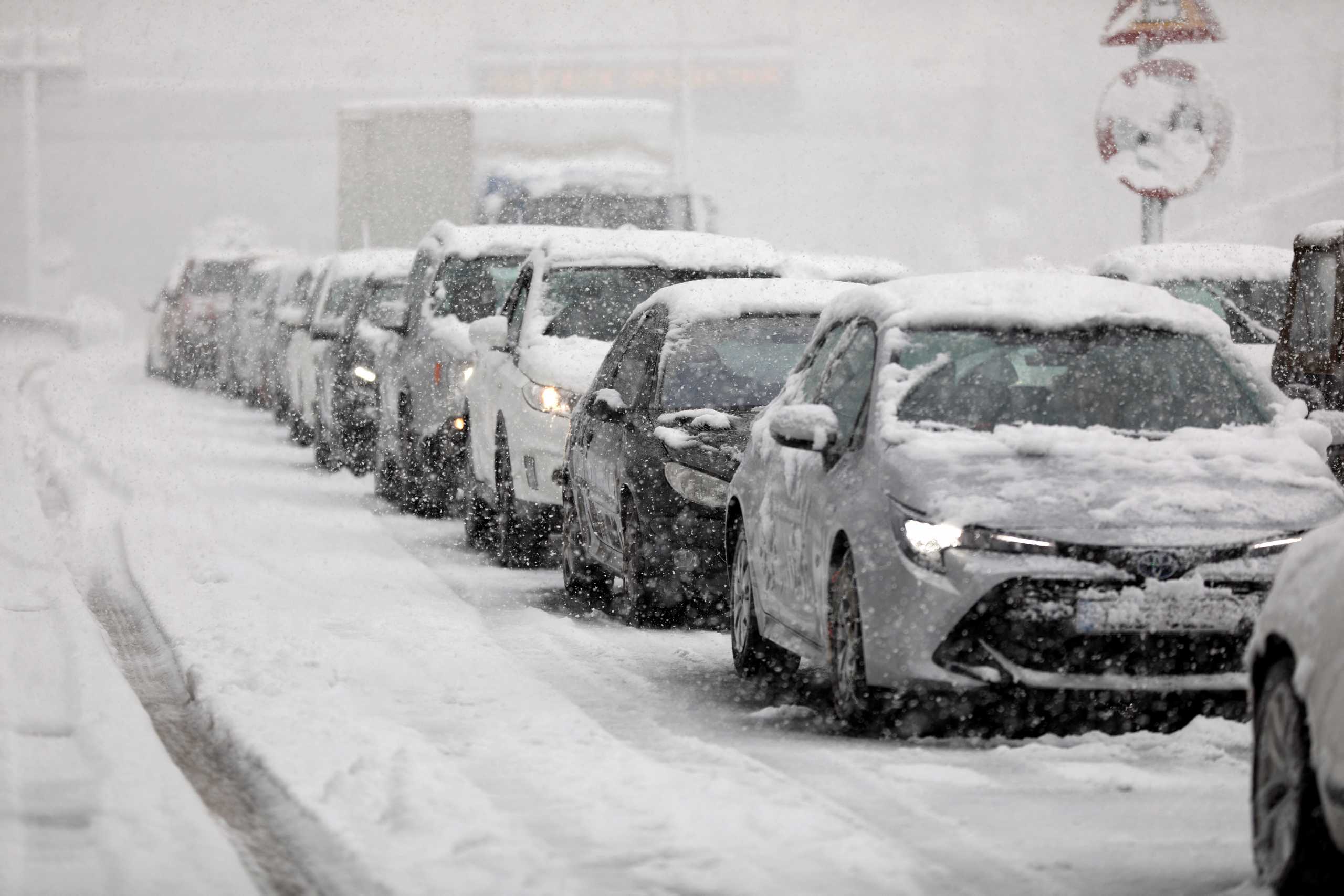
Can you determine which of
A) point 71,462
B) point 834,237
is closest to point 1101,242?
point 834,237

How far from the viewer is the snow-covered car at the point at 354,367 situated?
1953 cm

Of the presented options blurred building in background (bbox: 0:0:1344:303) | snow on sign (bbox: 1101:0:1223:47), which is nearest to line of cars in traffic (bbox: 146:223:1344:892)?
snow on sign (bbox: 1101:0:1223:47)

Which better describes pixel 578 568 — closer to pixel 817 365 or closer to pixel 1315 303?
pixel 817 365

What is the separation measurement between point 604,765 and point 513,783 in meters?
0.36

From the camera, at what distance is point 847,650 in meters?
7.88

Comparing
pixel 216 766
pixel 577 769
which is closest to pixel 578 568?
pixel 216 766

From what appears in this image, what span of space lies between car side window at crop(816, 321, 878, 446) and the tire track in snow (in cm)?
225

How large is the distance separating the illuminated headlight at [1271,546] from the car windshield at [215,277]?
3055 cm

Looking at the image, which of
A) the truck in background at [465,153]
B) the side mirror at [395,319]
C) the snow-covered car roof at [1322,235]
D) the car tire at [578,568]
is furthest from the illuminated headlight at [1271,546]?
the truck in background at [465,153]

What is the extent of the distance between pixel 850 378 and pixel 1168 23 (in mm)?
9051

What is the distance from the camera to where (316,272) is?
26.4 m

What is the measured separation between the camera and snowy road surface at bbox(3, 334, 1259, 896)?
588 cm

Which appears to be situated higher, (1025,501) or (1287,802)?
(1025,501)

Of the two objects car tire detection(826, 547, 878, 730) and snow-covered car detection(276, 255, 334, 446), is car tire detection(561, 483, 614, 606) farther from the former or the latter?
snow-covered car detection(276, 255, 334, 446)
